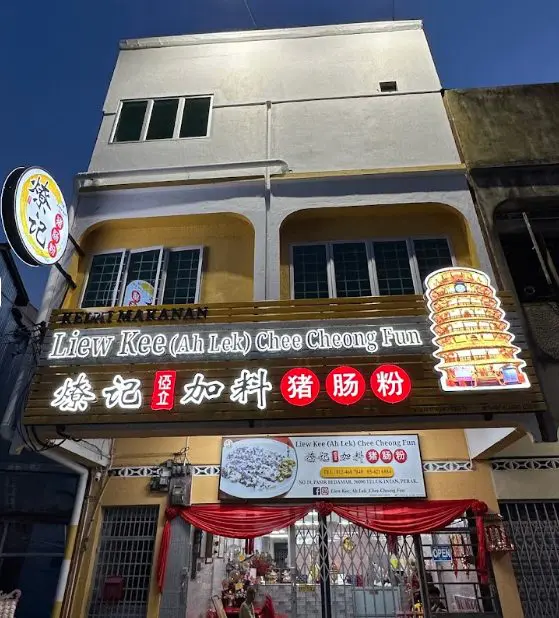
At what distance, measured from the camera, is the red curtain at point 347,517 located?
27.9 ft

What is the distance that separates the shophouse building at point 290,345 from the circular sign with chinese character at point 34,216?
3.36 feet

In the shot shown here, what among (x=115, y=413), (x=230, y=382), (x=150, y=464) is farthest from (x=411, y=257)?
(x=150, y=464)

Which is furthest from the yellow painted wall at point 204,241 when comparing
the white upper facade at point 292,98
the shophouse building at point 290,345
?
the white upper facade at point 292,98

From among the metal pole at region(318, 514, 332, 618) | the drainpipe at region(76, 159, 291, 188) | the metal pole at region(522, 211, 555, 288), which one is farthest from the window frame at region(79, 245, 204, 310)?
the metal pole at region(522, 211, 555, 288)

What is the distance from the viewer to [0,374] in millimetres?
7734

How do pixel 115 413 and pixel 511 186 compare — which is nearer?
pixel 115 413

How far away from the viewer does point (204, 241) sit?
10430 millimetres

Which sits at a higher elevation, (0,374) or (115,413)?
(0,374)

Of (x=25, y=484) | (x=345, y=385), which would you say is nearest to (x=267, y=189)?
(x=345, y=385)

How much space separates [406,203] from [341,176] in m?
1.60

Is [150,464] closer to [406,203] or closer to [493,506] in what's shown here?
[493,506]

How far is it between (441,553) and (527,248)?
697 centimetres

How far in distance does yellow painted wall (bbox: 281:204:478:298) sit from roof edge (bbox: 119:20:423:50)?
22.4 ft

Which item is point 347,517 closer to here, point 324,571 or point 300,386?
point 324,571
